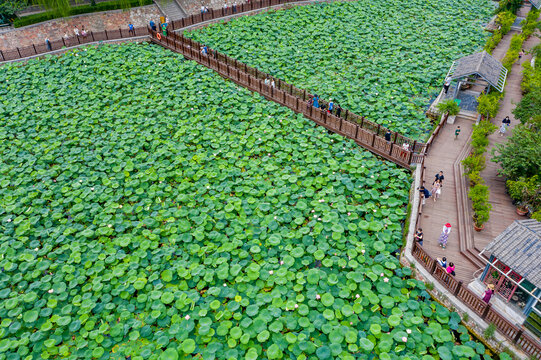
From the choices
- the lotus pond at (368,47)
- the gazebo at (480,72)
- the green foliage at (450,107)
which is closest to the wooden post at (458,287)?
the lotus pond at (368,47)

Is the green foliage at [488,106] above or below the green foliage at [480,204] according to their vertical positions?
above

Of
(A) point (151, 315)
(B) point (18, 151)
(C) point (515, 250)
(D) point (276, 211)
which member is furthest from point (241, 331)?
(B) point (18, 151)

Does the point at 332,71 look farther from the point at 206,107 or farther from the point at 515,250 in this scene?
the point at 515,250

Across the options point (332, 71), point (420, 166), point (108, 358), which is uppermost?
point (332, 71)

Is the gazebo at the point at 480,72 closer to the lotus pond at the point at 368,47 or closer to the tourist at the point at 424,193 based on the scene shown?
the lotus pond at the point at 368,47

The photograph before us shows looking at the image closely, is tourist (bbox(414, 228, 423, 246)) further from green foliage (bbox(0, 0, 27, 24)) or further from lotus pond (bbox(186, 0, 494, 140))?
green foliage (bbox(0, 0, 27, 24))

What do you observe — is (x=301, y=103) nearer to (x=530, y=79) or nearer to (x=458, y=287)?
(x=458, y=287)
